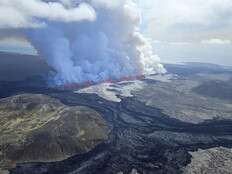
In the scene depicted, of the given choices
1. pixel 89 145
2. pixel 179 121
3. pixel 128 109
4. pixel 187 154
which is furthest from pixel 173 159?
pixel 128 109

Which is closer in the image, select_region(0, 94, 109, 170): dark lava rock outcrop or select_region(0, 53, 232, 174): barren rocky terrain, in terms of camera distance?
select_region(0, 53, 232, 174): barren rocky terrain

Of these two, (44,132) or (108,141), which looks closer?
(44,132)

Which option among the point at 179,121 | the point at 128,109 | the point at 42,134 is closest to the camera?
the point at 42,134

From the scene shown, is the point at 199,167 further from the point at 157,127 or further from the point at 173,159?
the point at 157,127

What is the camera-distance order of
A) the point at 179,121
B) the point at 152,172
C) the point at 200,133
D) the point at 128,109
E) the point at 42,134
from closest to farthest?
the point at 152,172 < the point at 42,134 < the point at 200,133 < the point at 179,121 < the point at 128,109

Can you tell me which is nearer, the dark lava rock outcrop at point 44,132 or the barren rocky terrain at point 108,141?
the barren rocky terrain at point 108,141

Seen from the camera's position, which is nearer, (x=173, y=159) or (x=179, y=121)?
(x=173, y=159)

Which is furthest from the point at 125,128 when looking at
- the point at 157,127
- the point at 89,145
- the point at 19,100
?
the point at 19,100

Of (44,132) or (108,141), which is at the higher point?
(44,132)
